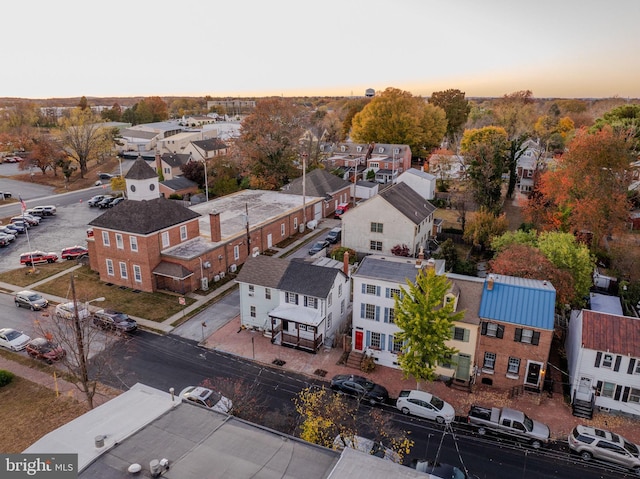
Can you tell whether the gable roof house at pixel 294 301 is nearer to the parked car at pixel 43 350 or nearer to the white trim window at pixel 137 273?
the white trim window at pixel 137 273

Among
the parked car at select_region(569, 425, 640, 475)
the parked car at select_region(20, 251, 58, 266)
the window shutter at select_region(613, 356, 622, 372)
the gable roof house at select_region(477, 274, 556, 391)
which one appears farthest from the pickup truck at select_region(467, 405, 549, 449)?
the parked car at select_region(20, 251, 58, 266)

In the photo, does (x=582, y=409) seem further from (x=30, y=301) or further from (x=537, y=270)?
(x=30, y=301)

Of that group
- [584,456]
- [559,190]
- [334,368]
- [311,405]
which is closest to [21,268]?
[334,368]

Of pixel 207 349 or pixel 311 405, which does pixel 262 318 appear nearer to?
pixel 207 349

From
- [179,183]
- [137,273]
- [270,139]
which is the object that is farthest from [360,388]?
[179,183]

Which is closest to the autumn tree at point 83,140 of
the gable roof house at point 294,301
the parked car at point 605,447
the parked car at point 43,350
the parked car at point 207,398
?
the parked car at point 43,350

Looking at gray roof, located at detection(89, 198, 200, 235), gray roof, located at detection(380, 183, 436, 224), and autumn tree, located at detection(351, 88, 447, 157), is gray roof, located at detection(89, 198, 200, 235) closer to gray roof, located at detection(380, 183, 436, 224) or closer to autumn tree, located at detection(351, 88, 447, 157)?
gray roof, located at detection(380, 183, 436, 224)

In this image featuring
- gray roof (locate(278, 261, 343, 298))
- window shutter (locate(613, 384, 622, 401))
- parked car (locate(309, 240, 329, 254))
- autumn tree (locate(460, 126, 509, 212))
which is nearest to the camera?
window shutter (locate(613, 384, 622, 401))
